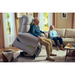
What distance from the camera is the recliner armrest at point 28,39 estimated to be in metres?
2.96

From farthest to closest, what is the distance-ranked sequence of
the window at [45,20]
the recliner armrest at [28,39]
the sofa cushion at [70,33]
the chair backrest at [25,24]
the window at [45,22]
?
1. the window at [45,22]
2. the window at [45,20]
3. the sofa cushion at [70,33]
4. the chair backrest at [25,24]
5. the recliner armrest at [28,39]

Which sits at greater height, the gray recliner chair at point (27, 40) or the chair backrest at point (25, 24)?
the chair backrest at point (25, 24)

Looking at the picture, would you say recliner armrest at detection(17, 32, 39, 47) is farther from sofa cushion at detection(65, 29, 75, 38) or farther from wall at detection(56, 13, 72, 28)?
wall at detection(56, 13, 72, 28)

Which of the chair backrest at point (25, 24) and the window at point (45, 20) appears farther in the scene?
the window at point (45, 20)

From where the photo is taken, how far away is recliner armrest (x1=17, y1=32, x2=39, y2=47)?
2961 millimetres

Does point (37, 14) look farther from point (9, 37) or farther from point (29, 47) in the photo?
point (29, 47)

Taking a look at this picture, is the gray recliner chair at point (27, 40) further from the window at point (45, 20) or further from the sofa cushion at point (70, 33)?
the window at point (45, 20)

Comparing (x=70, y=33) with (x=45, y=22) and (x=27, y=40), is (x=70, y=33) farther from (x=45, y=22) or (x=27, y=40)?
(x=27, y=40)

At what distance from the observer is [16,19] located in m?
5.31

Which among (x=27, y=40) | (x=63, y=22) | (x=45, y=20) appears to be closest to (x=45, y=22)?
(x=45, y=20)

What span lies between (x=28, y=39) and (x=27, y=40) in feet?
0.14

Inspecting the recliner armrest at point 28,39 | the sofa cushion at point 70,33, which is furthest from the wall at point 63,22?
the recliner armrest at point 28,39

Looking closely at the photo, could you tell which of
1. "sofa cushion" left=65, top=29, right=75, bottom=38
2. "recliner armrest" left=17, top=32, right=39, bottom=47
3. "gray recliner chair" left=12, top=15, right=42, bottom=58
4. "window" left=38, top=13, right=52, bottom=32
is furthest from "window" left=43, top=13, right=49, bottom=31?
"recliner armrest" left=17, top=32, right=39, bottom=47

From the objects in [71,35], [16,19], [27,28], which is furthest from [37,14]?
[27,28]
